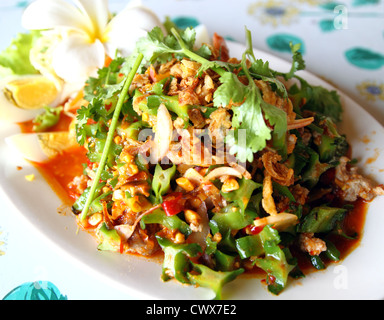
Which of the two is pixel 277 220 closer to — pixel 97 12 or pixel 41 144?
pixel 41 144

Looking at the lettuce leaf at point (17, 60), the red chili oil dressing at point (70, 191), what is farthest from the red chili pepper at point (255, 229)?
the lettuce leaf at point (17, 60)

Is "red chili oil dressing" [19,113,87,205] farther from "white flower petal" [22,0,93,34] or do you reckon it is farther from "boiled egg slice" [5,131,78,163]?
"white flower petal" [22,0,93,34]

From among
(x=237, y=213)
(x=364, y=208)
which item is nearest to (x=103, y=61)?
(x=237, y=213)

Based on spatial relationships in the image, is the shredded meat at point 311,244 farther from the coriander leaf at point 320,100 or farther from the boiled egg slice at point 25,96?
the boiled egg slice at point 25,96

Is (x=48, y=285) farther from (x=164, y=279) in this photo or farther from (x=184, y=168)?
(x=184, y=168)

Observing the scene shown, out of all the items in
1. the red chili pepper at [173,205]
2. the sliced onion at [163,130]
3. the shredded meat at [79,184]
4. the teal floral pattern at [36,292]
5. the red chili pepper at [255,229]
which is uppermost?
the sliced onion at [163,130]
